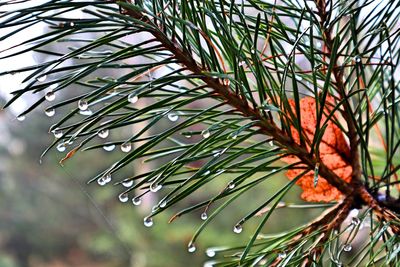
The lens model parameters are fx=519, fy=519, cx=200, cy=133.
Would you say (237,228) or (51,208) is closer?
(237,228)

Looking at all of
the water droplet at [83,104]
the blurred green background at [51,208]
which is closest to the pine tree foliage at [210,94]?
the water droplet at [83,104]

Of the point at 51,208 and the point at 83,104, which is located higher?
the point at 51,208

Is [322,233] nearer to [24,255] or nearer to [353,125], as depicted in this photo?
[353,125]

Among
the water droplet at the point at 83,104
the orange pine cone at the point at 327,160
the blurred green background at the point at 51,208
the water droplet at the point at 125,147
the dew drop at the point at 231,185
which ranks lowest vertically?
the dew drop at the point at 231,185

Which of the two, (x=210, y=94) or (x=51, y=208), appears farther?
(x=51, y=208)

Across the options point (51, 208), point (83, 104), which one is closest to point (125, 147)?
point (83, 104)

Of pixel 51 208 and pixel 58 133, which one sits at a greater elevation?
pixel 51 208

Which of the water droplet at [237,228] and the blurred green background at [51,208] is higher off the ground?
the blurred green background at [51,208]

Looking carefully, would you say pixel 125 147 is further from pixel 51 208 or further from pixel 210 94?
pixel 51 208

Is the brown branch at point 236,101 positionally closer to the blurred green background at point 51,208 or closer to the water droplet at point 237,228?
→ the water droplet at point 237,228

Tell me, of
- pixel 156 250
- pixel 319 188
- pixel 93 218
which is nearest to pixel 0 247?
pixel 93 218

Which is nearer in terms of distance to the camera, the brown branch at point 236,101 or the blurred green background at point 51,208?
the brown branch at point 236,101

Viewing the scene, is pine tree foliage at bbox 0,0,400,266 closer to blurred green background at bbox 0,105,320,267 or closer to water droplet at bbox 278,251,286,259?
water droplet at bbox 278,251,286,259

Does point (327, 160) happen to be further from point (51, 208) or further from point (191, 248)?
point (51, 208)
